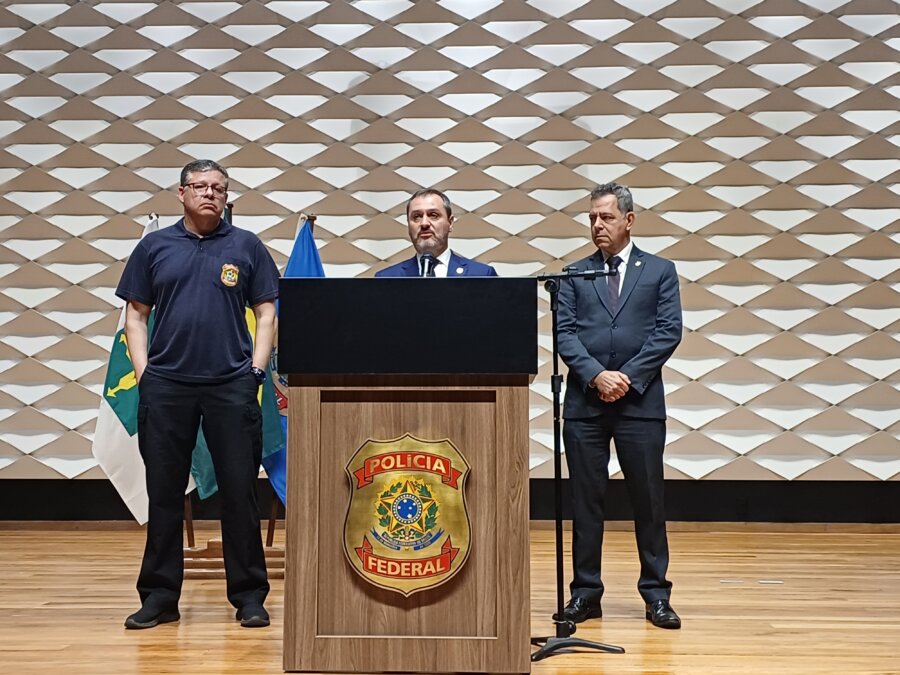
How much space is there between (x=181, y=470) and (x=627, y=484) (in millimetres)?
1505

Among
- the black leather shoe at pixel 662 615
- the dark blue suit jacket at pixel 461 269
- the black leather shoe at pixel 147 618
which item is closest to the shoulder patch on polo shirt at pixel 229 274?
the dark blue suit jacket at pixel 461 269

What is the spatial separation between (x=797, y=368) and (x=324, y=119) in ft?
9.82

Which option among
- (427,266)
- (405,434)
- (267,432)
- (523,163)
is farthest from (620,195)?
(523,163)

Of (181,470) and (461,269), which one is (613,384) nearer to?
(461,269)

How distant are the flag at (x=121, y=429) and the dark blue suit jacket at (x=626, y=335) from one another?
1.80 meters

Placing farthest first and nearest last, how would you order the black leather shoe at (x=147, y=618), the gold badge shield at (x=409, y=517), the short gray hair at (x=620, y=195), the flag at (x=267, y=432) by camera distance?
the flag at (x=267, y=432), the short gray hair at (x=620, y=195), the black leather shoe at (x=147, y=618), the gold badge shield at (x=409, y=517)

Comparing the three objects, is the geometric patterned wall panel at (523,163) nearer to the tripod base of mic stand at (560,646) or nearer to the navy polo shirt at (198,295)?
the navy polo shirt at (198,295)

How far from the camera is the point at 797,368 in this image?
17.5 ft

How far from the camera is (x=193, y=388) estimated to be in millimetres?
3154

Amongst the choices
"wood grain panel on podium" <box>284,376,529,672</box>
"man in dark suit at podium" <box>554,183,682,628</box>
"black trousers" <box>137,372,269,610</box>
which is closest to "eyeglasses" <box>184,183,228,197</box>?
"black trousers" <box>137,372,269,610</box>

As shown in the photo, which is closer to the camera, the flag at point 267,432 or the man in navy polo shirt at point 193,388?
the man in navy polo shirt at point 193,388

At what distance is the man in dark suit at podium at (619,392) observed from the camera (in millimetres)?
3232

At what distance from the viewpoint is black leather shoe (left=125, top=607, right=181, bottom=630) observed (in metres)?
3.05

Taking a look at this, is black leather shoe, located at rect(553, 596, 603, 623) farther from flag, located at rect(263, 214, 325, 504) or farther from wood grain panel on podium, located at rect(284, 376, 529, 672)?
flag, located at rect(263, 214, 325, 504)
